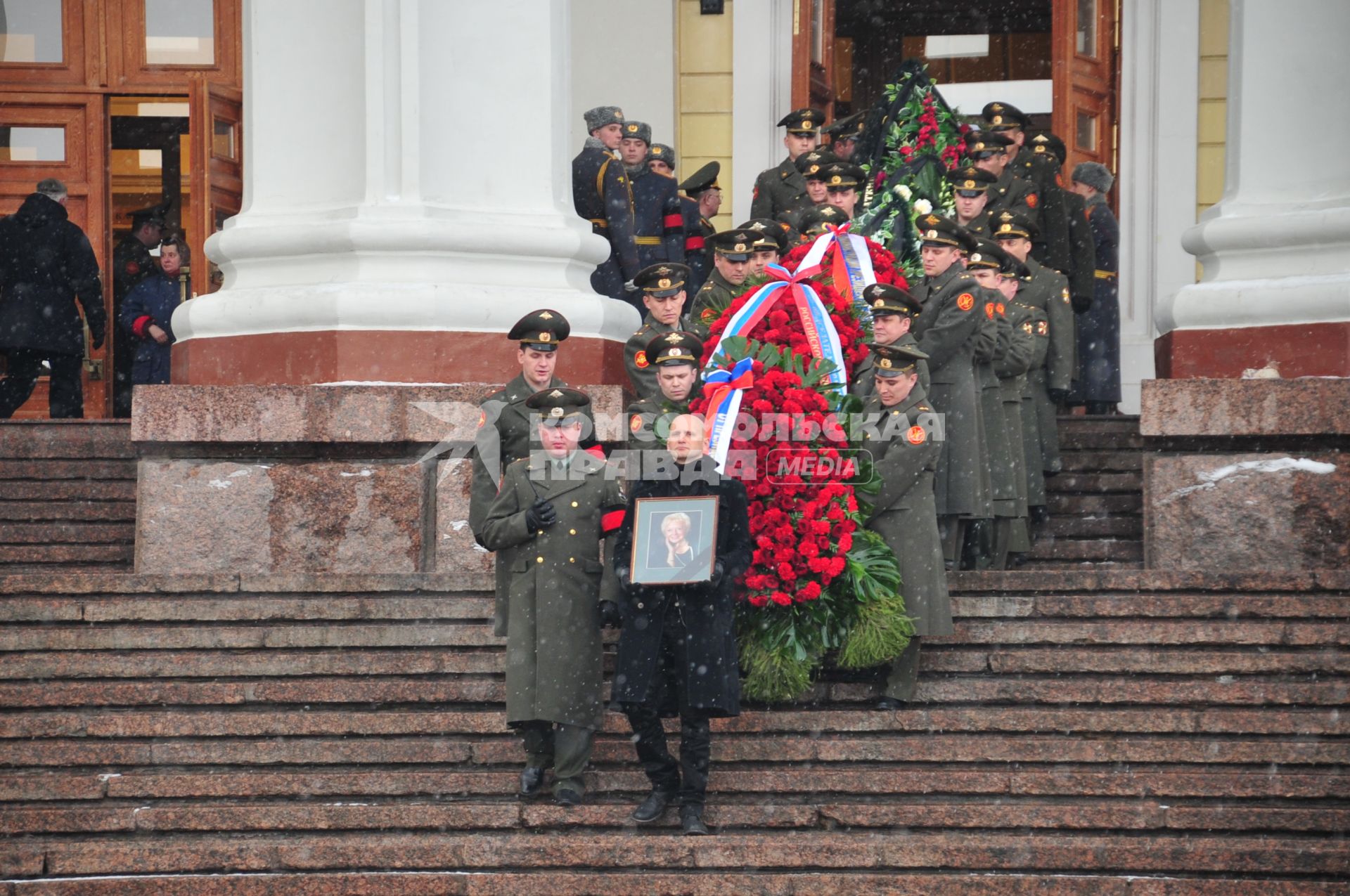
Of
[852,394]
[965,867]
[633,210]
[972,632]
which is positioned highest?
[633,210]

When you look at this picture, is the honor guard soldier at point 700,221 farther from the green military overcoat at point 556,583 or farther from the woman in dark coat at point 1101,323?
the green military overcoat at point 556,583

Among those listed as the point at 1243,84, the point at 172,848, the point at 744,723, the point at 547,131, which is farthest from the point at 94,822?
the point at 1243,84

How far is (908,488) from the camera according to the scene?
8656 mm

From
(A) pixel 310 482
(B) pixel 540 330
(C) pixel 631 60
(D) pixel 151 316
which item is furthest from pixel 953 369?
(C) pixel 631 60

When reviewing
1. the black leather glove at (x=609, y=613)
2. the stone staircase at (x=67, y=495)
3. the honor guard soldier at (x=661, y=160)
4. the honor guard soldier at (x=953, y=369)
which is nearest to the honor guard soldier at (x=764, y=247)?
the honor guard soldier at (x=953, y=369)

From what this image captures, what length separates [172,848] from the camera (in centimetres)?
755

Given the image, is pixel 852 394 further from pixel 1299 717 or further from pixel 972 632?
pixel 1299 717

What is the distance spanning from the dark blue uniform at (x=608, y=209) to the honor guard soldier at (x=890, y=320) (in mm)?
2958

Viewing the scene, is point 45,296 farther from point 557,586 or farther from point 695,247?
point 557,586

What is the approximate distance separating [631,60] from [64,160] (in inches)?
163

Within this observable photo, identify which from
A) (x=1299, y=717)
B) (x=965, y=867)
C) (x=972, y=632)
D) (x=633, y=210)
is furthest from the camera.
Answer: (x=633, y=210)

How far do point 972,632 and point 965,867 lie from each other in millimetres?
1414

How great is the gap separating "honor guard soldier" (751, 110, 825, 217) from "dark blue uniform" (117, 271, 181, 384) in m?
3.92

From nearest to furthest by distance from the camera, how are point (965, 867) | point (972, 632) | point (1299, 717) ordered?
point (965, 867)
point (1299, 717)
point (972, 632)
